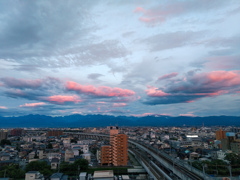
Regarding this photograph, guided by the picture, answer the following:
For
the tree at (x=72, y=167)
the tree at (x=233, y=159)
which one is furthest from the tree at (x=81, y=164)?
the tree at (x=233, y=159)

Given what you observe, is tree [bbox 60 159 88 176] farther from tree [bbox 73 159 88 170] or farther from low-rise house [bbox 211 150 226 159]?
low-rise house [bbox 211 150 226 159]

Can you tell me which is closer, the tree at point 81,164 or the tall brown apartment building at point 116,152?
the tree at point 81,164

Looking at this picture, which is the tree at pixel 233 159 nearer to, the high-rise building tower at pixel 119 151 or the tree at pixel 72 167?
the high-rise building tower at pixel 119 151

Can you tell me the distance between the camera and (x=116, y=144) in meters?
32.2

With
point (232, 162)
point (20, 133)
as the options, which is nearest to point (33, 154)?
point (232, 162)

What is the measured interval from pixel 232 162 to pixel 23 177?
32.2 meters

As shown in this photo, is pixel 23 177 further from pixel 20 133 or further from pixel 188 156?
pixel 20 133

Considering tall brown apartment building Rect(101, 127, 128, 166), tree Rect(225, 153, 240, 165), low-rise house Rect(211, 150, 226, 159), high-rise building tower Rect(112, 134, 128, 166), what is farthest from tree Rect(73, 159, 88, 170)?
low-rise house Rect(211, 150, 226, 159)

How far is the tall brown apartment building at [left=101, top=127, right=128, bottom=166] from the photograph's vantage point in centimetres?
3120

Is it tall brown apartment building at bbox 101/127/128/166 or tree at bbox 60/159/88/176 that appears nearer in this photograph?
tree at bbox 60/159/88/176

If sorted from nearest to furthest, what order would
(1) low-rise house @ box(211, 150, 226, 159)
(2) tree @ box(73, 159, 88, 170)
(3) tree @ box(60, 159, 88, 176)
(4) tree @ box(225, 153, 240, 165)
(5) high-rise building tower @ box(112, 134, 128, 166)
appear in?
(3) tree @ box(60, 159, 88, 176) → (2) tree @ box(73, 159, 88, 170) → (4) tree @ box(225, 153, 240, 165) → (5) high-rise building tower @ box(112, 134, 128, 166) → (1) low-rise house @ box(211, 150, 226, 159)

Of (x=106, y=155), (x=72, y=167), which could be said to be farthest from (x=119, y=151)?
(x=72, y=167)

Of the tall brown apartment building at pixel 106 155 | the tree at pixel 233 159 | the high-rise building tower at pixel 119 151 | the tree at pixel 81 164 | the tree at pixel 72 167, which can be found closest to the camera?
the tree at pixel 72 167

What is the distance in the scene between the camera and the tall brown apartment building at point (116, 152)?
31203 millimetres
